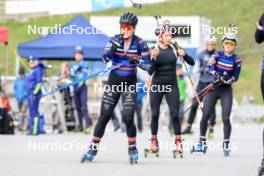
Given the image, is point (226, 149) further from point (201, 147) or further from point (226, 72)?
point (226, 72)

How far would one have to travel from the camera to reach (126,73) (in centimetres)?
1419

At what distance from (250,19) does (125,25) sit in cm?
5536

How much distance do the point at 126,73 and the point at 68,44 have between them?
12.5 metres

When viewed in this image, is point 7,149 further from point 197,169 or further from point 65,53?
point 65,53

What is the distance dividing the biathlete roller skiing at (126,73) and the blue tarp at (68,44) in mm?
12141

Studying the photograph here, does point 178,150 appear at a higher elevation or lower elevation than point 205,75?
lower

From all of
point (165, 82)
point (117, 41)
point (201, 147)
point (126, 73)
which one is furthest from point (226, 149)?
point (117, 41)

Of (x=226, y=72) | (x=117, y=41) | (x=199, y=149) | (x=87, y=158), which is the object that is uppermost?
(x=117, y=41)

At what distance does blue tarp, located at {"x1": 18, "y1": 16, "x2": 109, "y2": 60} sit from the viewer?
26531 mm

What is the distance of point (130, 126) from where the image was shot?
46.7ft

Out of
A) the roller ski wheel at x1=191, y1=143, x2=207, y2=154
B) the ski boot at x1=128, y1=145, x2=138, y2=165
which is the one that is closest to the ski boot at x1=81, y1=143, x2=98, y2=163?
the ski boot at x1=128, y1=145, x2=138, y2=165

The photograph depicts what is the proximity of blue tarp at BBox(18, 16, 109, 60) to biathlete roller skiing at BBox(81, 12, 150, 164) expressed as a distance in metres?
12.1

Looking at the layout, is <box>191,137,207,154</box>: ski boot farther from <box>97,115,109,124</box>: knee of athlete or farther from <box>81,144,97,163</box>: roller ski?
<box>81,144,97,163</box>: roller ski

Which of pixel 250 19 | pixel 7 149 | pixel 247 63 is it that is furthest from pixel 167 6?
pixel 7 149
